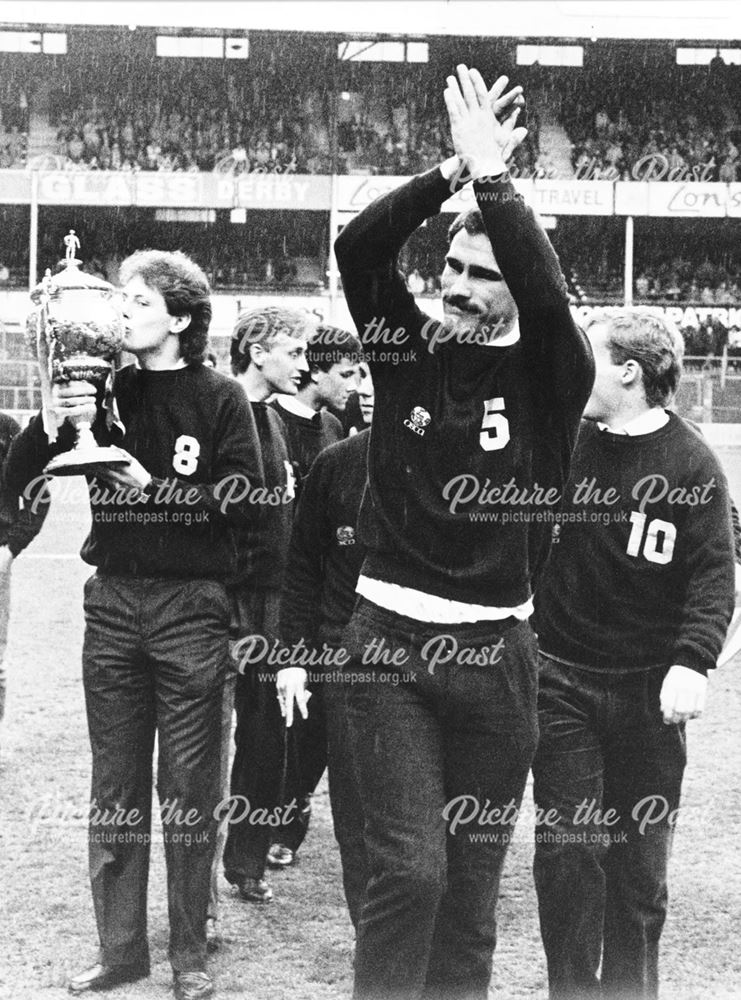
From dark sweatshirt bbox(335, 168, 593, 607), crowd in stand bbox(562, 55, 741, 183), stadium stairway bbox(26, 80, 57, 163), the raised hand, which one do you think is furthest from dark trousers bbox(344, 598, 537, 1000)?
stadium stairway bbox(26, 80, 57, 163)

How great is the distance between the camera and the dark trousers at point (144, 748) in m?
3.62

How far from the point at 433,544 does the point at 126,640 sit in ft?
3.96

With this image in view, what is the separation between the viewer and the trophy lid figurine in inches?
135

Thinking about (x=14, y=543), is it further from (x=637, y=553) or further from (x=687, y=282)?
(x=687, y=282)

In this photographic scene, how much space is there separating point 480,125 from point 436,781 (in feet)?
4.18

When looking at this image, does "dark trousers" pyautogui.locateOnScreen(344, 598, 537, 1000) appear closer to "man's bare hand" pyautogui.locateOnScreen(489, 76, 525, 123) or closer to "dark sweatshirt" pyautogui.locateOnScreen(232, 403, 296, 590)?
"man's bare hand" pyautogui.locateOnScreen(489, 76, 525, 123)

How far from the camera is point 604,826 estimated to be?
3.36 m

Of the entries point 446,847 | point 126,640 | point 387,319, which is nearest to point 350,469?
point 126,640

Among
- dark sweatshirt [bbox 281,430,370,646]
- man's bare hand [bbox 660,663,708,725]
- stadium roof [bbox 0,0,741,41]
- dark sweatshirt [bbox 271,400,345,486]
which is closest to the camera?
man's bare hand [bbox 660,663,708,725]

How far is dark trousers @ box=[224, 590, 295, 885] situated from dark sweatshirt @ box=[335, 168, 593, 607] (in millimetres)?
1855

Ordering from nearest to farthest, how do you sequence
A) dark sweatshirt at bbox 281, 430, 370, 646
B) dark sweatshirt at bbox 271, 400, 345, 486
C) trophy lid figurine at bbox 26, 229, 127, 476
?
trophy lid figurine at bbox 26, 229, 127, 476
dark sweatshirt at bbox 281, 430, 370, 646
dark sweatshirt at bbox 271, 400, 345, 486

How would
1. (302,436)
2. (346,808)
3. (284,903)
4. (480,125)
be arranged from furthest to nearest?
(302,436) < (284,903) < (346,808) < (480,125)

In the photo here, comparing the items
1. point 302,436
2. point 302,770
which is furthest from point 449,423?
point 302,436

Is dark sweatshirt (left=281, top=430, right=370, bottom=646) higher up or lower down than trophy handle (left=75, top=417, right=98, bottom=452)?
lower down
